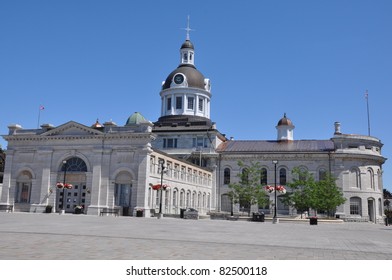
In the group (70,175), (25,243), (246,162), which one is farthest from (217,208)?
(25,243)

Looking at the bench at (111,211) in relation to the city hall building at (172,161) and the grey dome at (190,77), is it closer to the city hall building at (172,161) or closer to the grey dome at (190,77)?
the city hall building at (172,161)

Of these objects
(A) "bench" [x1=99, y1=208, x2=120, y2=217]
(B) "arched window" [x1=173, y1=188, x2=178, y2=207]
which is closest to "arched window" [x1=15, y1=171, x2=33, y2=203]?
(A) "bench" [x1=99, y1=208, x2=120, y2=217]

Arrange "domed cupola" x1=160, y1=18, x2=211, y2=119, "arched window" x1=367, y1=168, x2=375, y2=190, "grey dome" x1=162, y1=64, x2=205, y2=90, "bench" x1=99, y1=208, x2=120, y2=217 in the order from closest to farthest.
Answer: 1. "bench" x1=99, y1=208, x2=120, y2=217
2. "arched window" x1=367, y1=168, x2=375, y2=190
3. "domed cupola" x1=160, y1=18, x2=211, y2=119
4. "grey dome" x1=162, y1=64, x2=205, y2=90

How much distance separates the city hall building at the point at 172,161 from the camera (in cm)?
4709

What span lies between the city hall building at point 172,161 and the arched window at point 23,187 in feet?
0.41

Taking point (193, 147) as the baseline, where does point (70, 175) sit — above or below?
below

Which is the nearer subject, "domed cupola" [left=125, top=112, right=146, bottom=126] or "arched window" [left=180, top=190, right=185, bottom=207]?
"arched window" [left=180, top=190, right=185, bottom=207]

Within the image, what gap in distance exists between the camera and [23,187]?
5169cm

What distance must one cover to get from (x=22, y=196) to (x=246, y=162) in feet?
112

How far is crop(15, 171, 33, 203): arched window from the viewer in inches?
2018

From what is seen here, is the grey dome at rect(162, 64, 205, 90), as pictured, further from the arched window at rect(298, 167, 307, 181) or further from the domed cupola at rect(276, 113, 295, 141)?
the arched window at rect(298, 167, 307, 181)

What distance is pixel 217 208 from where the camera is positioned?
6775 centimetres

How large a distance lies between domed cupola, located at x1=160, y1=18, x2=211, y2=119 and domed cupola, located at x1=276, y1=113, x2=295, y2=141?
13855 millimetres

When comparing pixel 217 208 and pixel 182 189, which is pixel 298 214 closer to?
pixel 217 208
